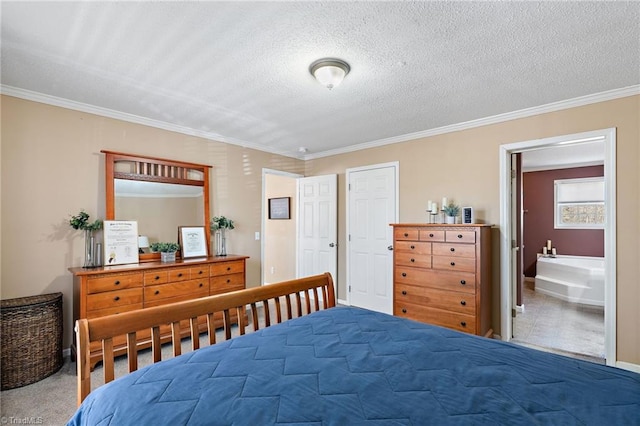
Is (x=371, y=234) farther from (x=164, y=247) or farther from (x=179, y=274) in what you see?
(x=164, y=247)

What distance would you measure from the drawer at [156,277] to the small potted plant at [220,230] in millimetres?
977

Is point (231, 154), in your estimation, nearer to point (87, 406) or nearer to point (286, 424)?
point (87, 406)

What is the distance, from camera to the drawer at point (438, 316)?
3.19m

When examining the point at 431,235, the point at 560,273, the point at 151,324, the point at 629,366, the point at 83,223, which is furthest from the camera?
the point at 560,273

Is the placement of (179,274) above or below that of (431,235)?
below

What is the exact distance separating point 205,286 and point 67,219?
149 centimetres

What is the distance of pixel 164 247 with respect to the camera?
347cm

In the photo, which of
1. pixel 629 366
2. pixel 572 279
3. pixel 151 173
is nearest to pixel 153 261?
pixel 151 173

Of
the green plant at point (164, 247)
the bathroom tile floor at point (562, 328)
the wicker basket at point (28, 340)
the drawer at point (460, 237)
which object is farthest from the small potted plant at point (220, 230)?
the bathroom tile floor at point (562, 328)

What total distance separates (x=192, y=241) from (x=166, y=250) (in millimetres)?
423

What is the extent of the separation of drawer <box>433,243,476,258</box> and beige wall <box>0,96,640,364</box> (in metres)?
0.56

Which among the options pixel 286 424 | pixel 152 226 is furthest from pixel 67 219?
pixel 286 424

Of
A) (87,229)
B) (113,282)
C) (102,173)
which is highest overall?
(102,173)

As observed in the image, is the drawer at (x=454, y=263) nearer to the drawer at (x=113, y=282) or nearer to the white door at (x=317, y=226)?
the white door at (x=317, y=226)
